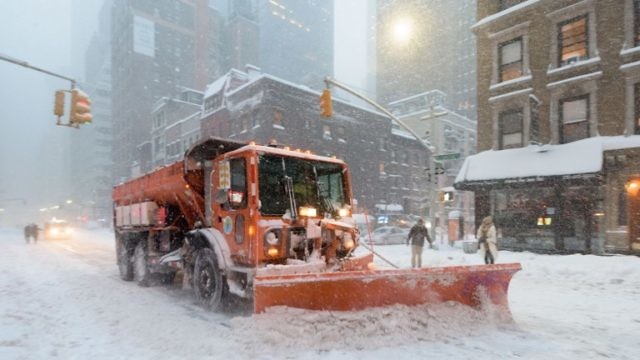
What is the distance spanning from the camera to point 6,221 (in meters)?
147

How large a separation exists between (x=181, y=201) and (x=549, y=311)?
7054 millimetres

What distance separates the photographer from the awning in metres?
15.7

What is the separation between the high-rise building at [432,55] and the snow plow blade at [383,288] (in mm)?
114231

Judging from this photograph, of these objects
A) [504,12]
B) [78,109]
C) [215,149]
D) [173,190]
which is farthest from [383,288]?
[504,12]

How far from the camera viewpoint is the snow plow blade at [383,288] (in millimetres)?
5195

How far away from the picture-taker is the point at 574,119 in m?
17.2

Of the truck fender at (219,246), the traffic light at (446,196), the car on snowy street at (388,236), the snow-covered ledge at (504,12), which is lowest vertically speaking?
the car on snowy street at (388,236)

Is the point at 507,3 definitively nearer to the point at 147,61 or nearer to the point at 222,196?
the point at 222,196

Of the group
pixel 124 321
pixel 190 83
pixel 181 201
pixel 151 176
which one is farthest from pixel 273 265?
pixel 190 83

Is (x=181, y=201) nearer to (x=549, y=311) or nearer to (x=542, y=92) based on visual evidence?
(x=549, y=311)

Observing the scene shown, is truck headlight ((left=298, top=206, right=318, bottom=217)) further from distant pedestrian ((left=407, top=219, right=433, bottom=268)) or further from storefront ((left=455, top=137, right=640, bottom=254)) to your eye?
storefront ((left=455, top=137, right=640, bottom=254))

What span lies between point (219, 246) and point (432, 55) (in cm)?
15185

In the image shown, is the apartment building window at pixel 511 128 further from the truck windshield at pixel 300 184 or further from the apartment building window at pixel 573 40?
the truck windshield at pixel 300 184

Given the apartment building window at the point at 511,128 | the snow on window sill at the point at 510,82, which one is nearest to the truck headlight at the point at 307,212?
the apartment building window at the point at 511,128
